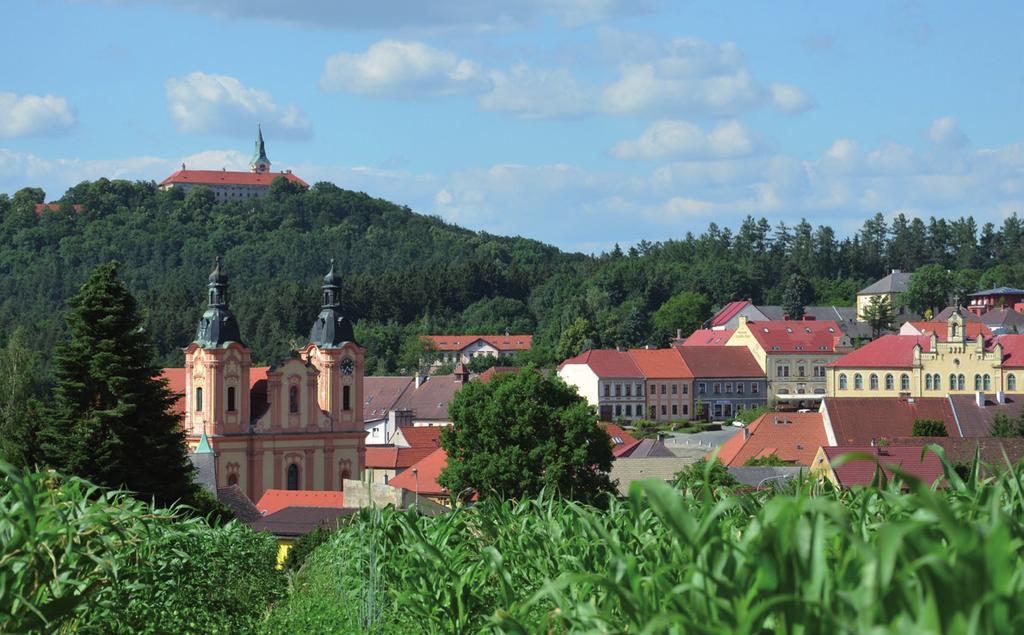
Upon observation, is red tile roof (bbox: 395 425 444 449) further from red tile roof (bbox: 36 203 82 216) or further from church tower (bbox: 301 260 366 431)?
red tile roof (bbox: 36 203 82 216)

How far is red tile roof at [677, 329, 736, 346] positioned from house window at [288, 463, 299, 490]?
2543 inches

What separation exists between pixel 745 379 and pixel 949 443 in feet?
217

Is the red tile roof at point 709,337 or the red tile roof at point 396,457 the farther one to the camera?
the red tile roof at point 709,337

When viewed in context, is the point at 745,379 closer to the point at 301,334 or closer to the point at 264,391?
the point at 301,334

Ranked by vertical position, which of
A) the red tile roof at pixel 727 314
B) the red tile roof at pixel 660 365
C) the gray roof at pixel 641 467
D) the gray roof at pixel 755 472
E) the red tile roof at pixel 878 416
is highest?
the red tile roof at pixel 727 314

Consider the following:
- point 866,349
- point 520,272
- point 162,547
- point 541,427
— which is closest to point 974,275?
point 520,272

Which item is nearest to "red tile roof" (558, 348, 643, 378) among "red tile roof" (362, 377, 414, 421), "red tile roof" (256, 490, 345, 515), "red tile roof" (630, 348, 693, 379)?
"red tile roof" (630, 348, 693, 379)

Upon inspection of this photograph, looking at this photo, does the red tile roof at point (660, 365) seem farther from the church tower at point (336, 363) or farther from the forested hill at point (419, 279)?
the church tower at point (336, 363)

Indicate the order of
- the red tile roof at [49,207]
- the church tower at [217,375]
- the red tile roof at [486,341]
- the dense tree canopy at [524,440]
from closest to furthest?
the dense tree canopy at [524,440] < the church tower at [217,375] < the red tile roof at [486,341] < the red tile roof at [49,207]

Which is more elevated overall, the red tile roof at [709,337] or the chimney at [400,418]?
the red tile roof at [709,337]

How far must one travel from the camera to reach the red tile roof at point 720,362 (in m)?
120

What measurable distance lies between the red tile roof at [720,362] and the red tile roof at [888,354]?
13.1 metres

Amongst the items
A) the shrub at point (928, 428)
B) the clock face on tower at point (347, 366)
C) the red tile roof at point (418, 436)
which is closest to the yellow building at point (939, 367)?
the shrub at point (928, 428)

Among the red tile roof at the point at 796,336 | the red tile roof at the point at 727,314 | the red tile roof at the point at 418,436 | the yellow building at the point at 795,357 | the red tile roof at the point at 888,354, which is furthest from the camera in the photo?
the red tile roof at the point at 727,314
